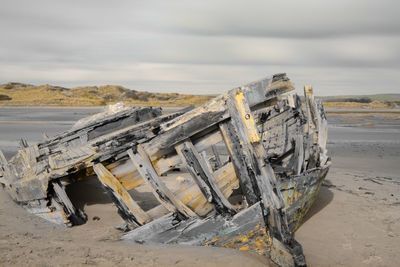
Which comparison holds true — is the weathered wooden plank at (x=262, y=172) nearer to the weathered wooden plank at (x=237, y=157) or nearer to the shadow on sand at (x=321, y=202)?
the weathered wooden plank at (x=237, y=157)

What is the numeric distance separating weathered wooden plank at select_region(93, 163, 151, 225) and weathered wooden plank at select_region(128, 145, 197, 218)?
403mm

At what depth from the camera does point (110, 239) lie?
19.6ft

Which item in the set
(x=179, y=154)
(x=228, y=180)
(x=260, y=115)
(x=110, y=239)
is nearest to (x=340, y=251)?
(x=228, y=180)

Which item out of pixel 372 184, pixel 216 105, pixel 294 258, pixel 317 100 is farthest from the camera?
pixel 372 184

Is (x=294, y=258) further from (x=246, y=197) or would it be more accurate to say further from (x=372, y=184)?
(x=372, y=184)

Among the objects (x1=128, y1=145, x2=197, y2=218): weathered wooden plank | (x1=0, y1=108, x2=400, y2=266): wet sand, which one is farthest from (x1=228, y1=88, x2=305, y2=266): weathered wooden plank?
(x1=128, y1=145, x2=197, y2=218): weathered wooden plank

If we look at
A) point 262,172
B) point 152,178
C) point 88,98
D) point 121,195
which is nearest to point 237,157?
point 262,172

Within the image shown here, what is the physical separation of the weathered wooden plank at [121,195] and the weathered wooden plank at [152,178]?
0.40m

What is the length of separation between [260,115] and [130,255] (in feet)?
14.8

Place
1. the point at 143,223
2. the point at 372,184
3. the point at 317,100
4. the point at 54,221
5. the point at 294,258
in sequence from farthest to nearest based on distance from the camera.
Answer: the point at 372,184
the point at 317,100
the point at 54,221
the point at 143,223
the point at 294,258

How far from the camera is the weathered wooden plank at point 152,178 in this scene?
5.46 m

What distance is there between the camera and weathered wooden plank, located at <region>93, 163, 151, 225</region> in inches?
221

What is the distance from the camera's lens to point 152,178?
5.47 m

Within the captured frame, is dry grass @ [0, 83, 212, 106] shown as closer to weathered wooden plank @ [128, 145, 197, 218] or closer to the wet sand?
the wet sand
